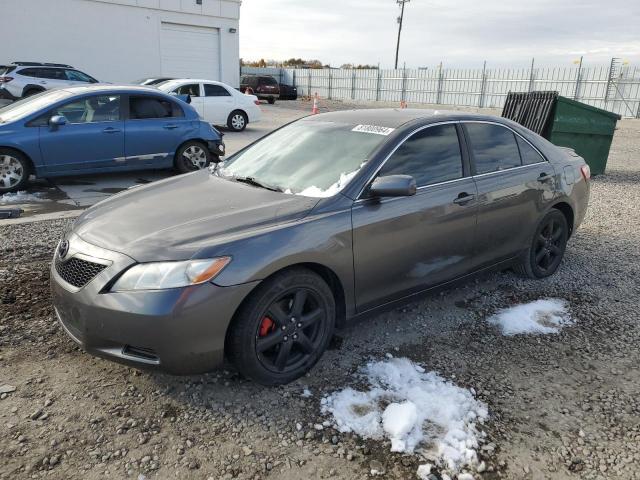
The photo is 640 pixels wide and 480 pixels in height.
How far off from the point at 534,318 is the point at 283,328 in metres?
2.19

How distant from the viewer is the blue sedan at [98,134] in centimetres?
738

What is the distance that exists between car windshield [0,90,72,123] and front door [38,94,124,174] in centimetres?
23

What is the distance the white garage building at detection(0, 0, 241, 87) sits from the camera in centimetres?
2233

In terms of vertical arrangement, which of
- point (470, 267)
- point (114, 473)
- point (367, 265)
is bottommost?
point (114, 473)

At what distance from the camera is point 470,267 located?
160 inches

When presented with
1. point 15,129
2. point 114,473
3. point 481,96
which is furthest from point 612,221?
point 481,96

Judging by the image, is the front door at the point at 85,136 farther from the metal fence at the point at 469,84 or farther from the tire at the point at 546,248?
the metal fence at the point at 469,84

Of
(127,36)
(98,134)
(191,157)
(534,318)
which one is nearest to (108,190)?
(98,134)

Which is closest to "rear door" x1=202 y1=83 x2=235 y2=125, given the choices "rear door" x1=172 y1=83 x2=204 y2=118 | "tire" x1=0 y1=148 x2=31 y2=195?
"rear door" x1=172 y1=83 x2=204 y2=118

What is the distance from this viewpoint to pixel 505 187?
4.19 m

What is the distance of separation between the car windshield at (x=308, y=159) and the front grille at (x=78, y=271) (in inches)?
49.3

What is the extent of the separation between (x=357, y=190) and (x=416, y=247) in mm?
618

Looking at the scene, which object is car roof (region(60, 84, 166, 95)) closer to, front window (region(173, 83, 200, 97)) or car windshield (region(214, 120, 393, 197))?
car windshield (region(214, 120, 393, 197))

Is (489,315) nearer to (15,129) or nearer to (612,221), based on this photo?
(612,221)
